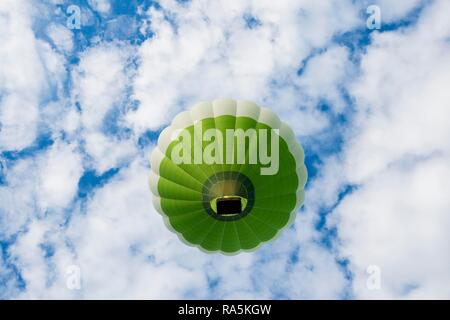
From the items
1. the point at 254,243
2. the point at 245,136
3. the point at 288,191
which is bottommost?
the point at 254,243

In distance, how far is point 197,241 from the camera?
16109 mm

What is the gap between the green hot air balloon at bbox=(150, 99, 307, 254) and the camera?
1452 cm

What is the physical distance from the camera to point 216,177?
14.5 metres

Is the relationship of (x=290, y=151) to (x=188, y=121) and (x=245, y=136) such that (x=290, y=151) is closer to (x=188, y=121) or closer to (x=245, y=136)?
(x=245, y=136)

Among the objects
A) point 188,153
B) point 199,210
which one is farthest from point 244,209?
point 188,153

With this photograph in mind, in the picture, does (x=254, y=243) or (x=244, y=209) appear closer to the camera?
(x=244, y=209)

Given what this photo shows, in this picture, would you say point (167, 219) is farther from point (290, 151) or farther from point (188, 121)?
point (290, 151)

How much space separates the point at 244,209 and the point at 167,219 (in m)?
2.39

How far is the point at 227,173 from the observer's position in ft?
47.6

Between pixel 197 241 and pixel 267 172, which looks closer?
pixel 267 172

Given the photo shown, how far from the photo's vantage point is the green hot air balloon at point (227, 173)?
47.6ft

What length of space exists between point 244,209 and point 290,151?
2.04 metres

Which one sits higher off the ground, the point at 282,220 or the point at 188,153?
the point at 188,153

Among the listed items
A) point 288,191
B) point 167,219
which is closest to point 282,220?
point 288,191
